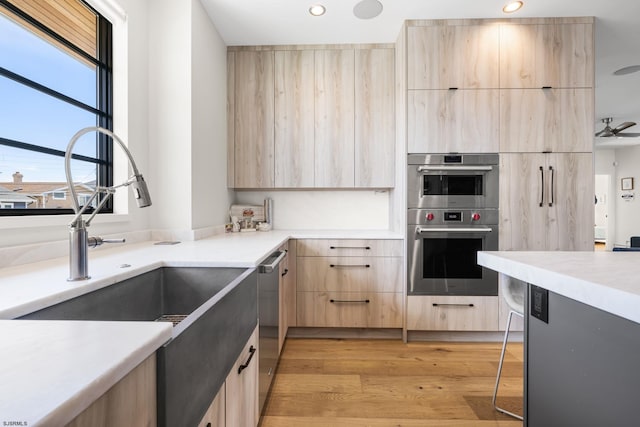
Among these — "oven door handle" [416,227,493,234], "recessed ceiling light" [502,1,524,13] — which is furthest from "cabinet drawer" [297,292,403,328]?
"recessed ceiling light" [502,1,524,13]

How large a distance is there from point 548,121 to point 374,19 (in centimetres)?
163

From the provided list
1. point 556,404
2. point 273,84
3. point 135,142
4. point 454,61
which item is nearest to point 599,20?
point 454,61

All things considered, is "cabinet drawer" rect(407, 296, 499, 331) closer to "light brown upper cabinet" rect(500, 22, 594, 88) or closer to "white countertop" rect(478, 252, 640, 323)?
"white countertop" rect(478, 252, 640, 323)

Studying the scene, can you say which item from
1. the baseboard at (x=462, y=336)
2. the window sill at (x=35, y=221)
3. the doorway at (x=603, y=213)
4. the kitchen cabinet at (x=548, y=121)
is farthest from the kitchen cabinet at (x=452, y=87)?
the doorway at (x=603, y=213)

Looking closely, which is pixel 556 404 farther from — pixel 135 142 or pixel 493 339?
pixel 135 142

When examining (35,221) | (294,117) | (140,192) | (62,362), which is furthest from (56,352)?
(294,117)

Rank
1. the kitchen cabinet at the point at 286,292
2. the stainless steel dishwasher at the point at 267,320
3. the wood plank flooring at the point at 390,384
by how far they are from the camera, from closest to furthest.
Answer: the stainless steel dishwasher at the point at 267,320, the wood plank flooring at the point at 390,384, the kitchen cabinet at the point at 286,292

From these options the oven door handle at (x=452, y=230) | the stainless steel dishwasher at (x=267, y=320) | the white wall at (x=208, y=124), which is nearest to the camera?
the stainless steel dishwasher at (x=267, y=320)

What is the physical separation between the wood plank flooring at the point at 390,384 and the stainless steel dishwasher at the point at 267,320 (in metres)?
0.22

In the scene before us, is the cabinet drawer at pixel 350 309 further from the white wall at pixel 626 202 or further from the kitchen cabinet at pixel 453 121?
the white wall at pixel 626 202

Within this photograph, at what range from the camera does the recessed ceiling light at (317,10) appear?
7.52ft

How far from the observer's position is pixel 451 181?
7.99 ft

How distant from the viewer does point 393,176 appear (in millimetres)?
2781

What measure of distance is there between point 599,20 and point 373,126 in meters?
1.95
